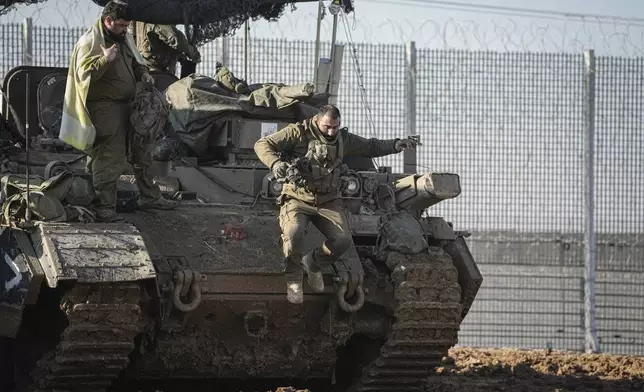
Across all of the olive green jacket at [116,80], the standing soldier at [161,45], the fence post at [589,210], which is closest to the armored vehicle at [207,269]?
the olive green jacket at [116,80]

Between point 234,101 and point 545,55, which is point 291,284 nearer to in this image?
point 234,101

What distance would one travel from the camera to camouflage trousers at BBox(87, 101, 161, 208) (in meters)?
12.5

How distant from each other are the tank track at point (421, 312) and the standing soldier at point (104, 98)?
2.49 m

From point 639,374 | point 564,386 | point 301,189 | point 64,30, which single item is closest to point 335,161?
point 301,189

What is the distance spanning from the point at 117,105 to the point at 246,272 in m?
1.82

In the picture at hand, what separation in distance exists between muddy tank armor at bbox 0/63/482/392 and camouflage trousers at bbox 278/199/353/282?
0.22 meters

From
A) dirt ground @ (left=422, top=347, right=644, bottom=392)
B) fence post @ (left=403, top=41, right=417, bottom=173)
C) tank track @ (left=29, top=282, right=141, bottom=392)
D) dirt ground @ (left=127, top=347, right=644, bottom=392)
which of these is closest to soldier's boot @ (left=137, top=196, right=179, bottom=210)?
tank track @ (left=29, top=282, right=141, bottom=392)

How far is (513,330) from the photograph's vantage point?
69.9ft

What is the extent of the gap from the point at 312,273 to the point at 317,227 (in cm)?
40

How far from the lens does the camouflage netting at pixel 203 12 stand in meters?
→ 14.1

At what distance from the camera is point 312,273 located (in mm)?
12609

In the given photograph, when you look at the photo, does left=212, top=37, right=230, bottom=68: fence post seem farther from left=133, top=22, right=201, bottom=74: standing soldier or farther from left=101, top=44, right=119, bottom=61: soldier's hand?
left=101, top=44, right=119, bottom=61: soldier's hand

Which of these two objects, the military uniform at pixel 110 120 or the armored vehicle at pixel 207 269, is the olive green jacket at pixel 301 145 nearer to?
the armored vehicle at pixel 207 269

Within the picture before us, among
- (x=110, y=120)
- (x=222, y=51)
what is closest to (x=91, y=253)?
(x=110, y=120)
